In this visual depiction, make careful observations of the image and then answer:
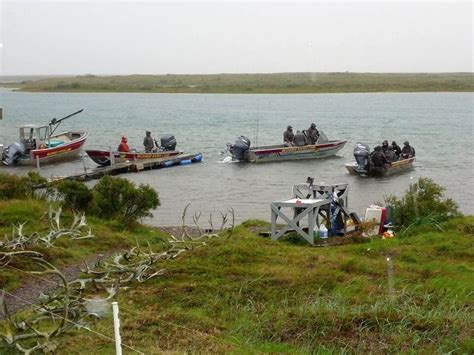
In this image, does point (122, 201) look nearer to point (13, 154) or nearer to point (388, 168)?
point (388, 168)

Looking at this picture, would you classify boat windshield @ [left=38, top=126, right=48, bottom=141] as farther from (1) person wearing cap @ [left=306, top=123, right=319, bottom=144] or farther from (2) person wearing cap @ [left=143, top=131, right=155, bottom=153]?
(1) person wearing cap @ [left=306, top=123, right=319, bottom=144]

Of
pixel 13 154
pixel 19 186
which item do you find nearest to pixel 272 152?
pixel 13 154

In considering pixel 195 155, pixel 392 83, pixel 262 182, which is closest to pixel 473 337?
pixel 262 182

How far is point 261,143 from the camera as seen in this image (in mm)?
48969

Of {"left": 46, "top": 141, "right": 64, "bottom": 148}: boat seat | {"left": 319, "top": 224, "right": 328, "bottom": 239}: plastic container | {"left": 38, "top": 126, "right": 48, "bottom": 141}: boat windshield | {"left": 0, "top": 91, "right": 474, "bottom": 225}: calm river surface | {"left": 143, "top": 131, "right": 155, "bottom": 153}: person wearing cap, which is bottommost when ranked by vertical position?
{"left": 0, "top": 91, "right": 474, "bottom": 225}: calm river surface

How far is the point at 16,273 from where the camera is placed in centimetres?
1137

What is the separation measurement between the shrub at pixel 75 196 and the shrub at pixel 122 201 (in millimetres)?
392

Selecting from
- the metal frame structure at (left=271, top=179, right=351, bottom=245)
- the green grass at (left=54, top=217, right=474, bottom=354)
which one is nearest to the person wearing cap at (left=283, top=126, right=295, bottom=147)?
the metal frame structure at (left=271, top=179, right=351, bottom=245)

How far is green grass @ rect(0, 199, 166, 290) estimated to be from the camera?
41.2 ft

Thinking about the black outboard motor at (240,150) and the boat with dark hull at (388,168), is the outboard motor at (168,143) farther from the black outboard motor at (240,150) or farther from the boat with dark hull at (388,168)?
the boat with dark hull at (388,168)

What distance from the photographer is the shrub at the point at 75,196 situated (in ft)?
56.7

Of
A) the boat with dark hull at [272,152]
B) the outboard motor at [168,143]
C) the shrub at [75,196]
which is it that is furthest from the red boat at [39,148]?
the shrub at [75,196]

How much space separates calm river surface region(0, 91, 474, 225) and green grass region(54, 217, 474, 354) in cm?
883

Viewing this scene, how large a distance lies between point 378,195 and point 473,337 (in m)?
18.9
